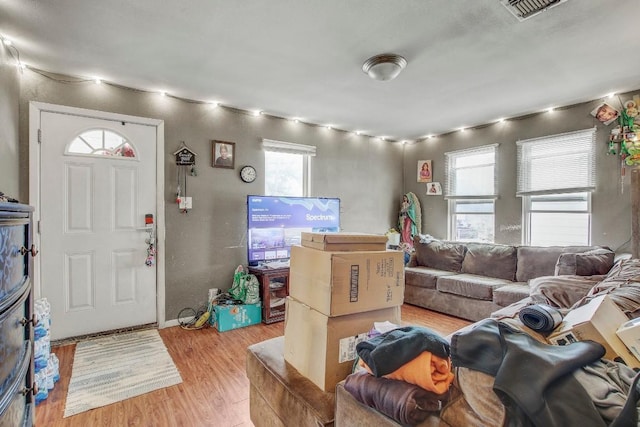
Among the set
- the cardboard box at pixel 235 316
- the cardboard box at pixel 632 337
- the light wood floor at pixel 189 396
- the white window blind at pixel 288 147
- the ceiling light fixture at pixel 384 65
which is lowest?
the light wood floor at pixel 189 396

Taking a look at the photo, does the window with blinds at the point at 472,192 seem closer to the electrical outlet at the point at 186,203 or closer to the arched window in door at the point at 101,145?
the electrical outlet at the point at 186,203

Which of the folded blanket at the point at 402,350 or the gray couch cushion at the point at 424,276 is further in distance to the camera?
the gray couch cushion at the point at 424,276

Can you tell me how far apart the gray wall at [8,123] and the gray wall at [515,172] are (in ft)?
16.6

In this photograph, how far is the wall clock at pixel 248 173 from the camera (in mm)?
3846

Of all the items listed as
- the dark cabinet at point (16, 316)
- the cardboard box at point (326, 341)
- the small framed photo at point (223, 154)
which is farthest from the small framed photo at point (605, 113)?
the dark cabinet at point (16, 316)

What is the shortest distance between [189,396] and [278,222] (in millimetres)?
2102

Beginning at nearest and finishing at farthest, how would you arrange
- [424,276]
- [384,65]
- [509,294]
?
[384,65] → [509,294] → [424,276]

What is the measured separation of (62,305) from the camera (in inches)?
113

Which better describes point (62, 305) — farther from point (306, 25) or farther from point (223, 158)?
point (306, 25)

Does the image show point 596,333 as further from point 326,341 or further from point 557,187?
point 557,187

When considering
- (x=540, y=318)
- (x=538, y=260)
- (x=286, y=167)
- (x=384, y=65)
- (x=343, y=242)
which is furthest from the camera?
(x=286, y=167)

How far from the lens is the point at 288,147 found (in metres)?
4.23

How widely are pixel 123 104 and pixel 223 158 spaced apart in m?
1.11

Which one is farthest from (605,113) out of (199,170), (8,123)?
(8,123)
